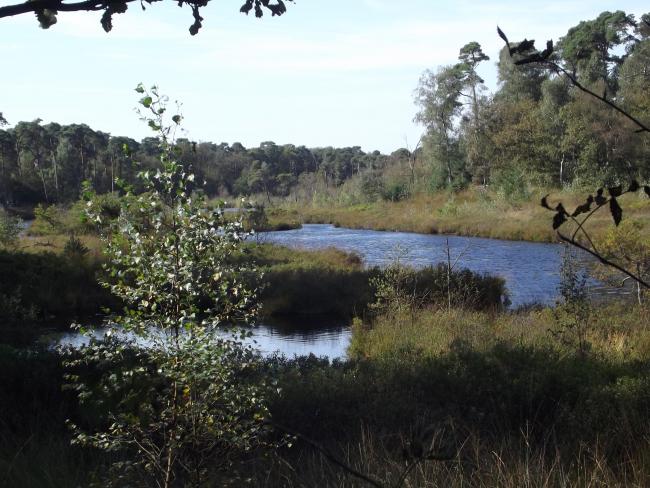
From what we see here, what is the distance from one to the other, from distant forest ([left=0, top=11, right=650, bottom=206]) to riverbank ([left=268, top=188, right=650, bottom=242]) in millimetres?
1964

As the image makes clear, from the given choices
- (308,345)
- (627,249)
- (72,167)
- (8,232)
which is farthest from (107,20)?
(72,167)

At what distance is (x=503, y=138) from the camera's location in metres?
39.7

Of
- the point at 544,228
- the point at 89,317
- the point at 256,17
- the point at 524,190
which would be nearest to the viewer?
the point at 256,17

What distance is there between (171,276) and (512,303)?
44.4 feet

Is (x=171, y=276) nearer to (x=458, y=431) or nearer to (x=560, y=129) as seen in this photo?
(x=458, y=431)

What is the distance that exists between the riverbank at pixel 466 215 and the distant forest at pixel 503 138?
1964 millimetres

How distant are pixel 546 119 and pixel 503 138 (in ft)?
8.41

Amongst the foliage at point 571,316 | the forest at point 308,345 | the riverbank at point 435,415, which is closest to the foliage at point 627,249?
the forest at point 308,345

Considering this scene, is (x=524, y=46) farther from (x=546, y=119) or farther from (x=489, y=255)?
(x=546, y=119)

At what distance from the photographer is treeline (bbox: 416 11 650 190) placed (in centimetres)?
→ 3609

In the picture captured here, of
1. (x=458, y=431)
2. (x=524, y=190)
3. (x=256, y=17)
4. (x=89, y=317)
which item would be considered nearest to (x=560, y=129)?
(x=524, y=190)

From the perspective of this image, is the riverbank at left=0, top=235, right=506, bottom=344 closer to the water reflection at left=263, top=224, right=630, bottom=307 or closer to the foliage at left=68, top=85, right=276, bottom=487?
the water reflection at left=263, top=224, right=630, bottom=307

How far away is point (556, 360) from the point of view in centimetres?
724

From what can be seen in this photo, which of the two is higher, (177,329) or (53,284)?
(177,329)
